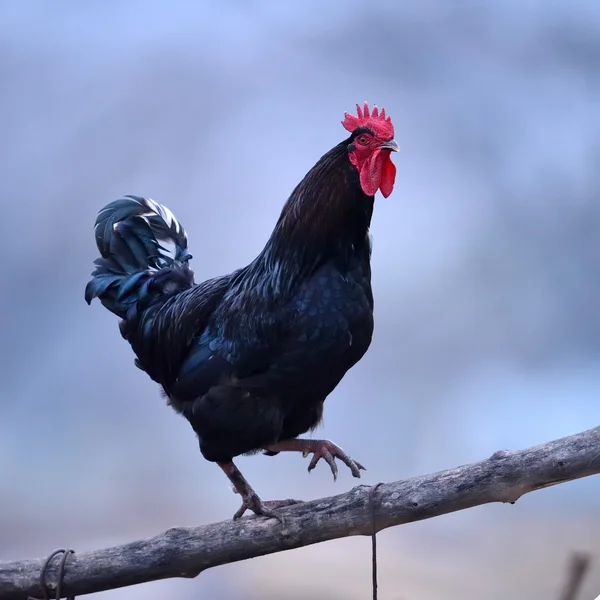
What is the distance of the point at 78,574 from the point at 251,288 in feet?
3.47

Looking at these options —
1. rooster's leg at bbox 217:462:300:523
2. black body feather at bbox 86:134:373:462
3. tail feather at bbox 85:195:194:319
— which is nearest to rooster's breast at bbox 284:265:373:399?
black body feather at bbox 86:134:373:462

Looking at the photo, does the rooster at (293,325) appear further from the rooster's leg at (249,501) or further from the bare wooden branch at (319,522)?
the bare wooden branch at (319,522)

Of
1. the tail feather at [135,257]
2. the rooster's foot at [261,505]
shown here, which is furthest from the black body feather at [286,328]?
the tail feather at [135,257]

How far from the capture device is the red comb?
7.45 feet

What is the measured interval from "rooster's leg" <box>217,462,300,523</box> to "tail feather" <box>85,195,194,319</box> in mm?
726

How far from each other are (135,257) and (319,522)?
51.9 inches

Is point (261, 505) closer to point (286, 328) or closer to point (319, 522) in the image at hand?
point (319, 522)

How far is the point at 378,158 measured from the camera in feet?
7.33

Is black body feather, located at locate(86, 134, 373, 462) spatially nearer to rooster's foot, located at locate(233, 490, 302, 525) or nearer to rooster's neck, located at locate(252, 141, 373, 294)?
rooster's neck, located at locate(252, 141, 373, 294)

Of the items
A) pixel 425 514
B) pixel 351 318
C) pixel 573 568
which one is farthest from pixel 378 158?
pixel 573 568

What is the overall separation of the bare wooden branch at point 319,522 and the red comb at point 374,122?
1003 millimetres

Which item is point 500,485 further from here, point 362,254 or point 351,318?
point 362,254

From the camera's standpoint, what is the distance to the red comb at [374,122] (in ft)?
7.45

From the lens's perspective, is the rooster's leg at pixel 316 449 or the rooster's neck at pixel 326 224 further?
the rooster's leg at pixel 316 449
